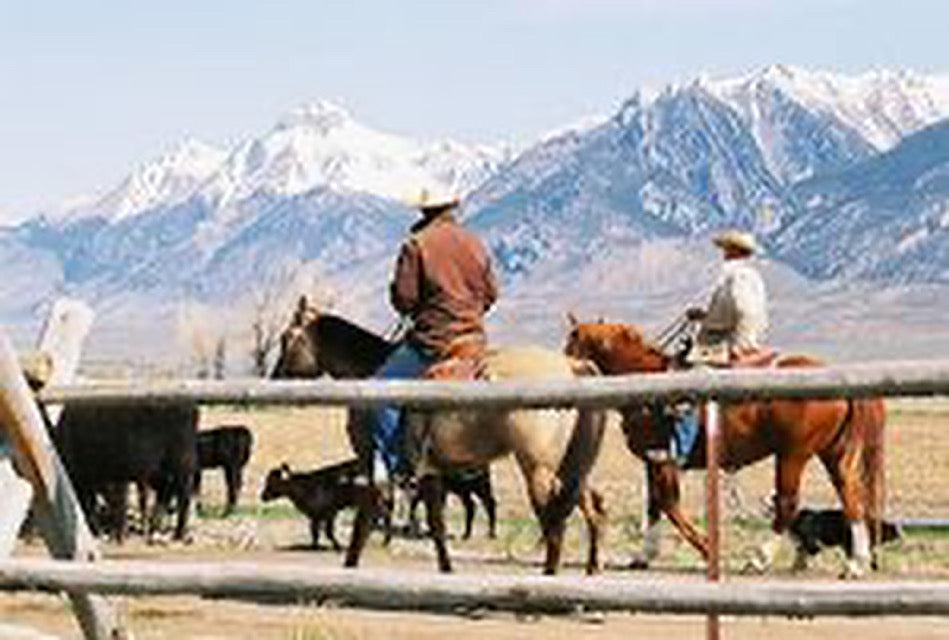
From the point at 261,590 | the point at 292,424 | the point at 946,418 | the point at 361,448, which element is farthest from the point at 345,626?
the point at 946,418

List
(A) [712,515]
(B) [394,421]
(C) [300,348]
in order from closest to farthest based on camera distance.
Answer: (A) [712,515] < (B) [394,421] < (C) [300,348]

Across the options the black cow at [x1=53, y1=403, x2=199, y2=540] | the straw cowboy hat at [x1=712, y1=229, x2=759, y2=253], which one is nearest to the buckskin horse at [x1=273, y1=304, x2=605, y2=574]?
the straw cowboy hat at [x1=712, y1=229, x2=759, y2=253]

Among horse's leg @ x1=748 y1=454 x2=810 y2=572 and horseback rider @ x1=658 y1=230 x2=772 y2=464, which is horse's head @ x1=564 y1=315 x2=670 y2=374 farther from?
horse's leg @ x1=748 y1=454 x2=810 y2=572

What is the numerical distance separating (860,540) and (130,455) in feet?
26.2

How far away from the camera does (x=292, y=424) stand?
8981 cm

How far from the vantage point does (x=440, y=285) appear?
15367mm

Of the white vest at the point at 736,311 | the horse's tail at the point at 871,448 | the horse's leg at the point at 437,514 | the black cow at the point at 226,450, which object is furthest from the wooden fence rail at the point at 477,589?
the black cow at the point at 226,450

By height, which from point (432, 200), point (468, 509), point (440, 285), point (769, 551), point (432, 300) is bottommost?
point (468, 509)

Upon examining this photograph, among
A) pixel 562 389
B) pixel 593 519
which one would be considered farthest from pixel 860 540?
pixel 562 389

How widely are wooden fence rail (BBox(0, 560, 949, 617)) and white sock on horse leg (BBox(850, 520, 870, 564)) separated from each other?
39.5ft

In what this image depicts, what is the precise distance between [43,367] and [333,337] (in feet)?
28.2

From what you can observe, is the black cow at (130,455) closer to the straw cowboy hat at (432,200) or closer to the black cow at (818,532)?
the black cow at (818,532)

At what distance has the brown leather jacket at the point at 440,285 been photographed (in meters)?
15.3

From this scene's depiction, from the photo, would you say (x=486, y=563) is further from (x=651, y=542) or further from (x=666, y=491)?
(x=666, y=491)
